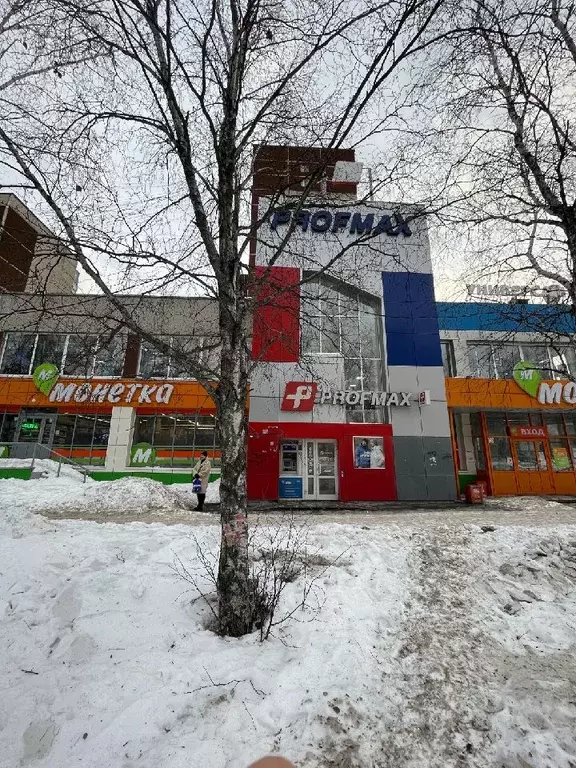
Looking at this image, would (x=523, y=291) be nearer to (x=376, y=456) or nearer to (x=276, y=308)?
(x=276, y=308)

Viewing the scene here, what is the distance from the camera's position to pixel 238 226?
464 cm

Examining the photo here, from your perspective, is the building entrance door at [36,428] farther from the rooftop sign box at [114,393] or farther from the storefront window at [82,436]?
the rooftop sign box at [114,393]

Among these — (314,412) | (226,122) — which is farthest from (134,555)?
(314,412)

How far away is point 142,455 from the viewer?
1797cm

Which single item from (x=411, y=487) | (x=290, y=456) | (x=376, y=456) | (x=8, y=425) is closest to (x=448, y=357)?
(x=376, y=456)

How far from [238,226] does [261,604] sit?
426 centimetres

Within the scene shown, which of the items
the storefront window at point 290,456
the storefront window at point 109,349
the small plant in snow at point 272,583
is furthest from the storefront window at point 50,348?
the storefront window at point 290,456

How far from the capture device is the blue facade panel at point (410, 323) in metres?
16.0

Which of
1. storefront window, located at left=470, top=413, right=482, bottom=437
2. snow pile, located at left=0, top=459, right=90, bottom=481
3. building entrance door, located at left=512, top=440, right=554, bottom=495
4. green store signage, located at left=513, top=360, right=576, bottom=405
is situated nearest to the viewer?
snow pile, located at left=0, top=459, right=90, bottom=481

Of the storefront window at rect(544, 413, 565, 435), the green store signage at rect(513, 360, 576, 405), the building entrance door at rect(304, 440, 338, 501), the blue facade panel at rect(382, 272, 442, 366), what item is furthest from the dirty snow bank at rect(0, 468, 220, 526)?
the storefront window at rect(544, 413, 565, 435)

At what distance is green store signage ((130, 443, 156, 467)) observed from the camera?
58.7 feet

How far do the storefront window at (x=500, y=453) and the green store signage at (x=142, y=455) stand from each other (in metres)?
15.9

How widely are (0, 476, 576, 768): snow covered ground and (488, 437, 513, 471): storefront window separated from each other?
12919mm

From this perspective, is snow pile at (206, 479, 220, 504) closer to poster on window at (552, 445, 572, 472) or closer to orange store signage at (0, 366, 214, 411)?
orange store signage at (0, 366, 214, 411)
